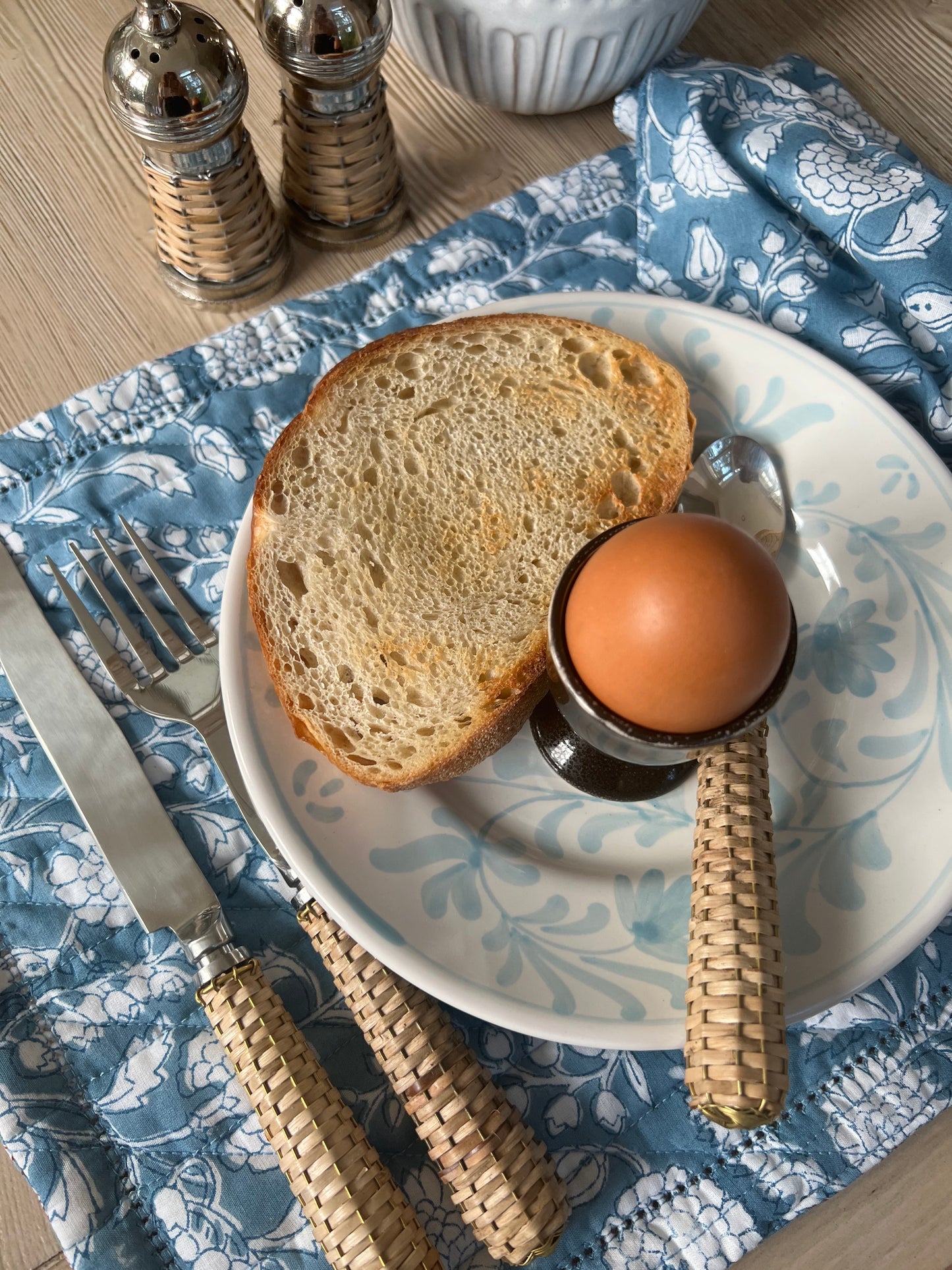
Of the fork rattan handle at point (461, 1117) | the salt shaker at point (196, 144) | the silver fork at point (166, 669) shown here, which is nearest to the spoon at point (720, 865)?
the fork rattan handle at point (461, 1117)

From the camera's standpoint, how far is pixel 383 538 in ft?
2.55

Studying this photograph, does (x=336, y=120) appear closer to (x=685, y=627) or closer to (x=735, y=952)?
(x=685, y=627)

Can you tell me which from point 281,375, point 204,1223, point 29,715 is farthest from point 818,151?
point 204,1223

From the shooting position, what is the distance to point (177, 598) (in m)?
0.85

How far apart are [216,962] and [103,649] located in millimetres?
286

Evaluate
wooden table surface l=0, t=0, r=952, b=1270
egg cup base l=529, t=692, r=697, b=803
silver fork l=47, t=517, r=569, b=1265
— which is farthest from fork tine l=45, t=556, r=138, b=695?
egg cup base l=529, t=692, r=697, b=803

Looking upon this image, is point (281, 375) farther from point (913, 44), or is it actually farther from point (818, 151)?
point (913, 44)

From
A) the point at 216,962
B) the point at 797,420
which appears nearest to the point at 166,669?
the point at 216,962

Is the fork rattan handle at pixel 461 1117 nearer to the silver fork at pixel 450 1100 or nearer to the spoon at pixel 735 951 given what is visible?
the silver fork at pixel 450 1100

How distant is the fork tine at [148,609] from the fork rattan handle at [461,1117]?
0.98 feet

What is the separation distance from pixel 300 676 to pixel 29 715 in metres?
0.24

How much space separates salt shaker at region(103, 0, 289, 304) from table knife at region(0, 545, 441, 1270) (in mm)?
360

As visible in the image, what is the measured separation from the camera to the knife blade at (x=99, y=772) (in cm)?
73

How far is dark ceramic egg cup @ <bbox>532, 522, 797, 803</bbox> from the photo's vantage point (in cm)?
59
